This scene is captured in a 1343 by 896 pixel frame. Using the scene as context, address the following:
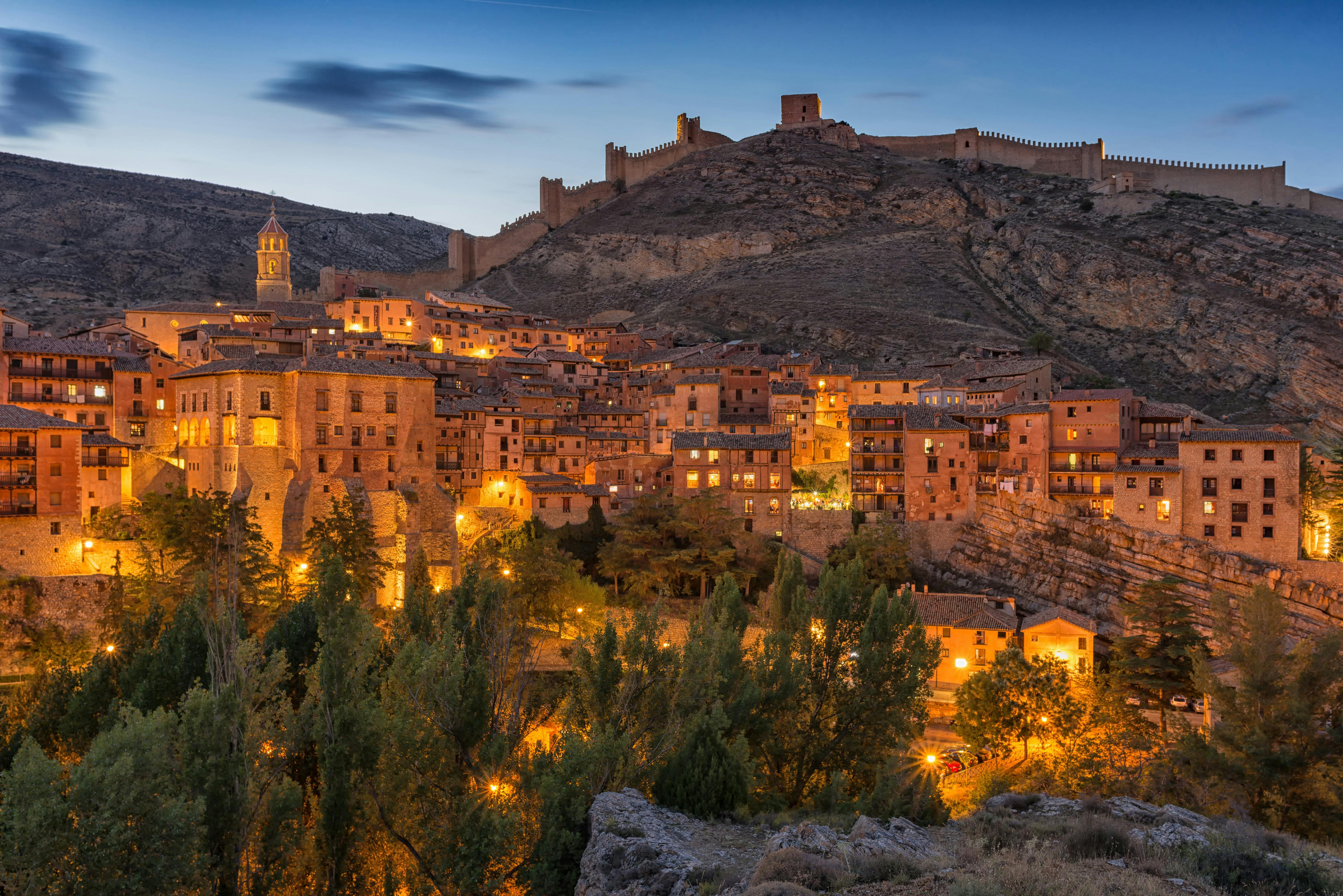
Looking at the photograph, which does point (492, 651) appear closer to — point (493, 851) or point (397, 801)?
point (397, 801)

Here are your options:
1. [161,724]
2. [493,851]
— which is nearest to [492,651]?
[493,851]

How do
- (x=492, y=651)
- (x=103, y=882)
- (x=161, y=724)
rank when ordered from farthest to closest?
(x=492, y=651) < (x=161, y=724) < (x=103, y=882)

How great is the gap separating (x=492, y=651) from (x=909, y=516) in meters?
30.8

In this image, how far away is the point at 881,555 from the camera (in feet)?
134

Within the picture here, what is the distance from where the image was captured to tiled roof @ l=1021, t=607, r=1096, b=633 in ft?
117

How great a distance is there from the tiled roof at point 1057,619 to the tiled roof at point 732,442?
12979mm

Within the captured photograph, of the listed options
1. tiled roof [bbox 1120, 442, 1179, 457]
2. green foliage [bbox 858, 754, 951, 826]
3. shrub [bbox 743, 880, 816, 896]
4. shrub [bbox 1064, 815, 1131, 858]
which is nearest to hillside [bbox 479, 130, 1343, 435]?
tiled roof [bbox 1120, 442, 1179, 457]

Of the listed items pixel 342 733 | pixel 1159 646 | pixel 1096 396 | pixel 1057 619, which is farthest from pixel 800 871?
pixel 1096 396

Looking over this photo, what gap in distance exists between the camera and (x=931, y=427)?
4381 cm

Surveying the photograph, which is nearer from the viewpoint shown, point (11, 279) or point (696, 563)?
point (696, 563)

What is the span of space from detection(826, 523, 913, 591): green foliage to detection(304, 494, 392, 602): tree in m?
19.0

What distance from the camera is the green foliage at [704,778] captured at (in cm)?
1486

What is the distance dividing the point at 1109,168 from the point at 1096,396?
213ft

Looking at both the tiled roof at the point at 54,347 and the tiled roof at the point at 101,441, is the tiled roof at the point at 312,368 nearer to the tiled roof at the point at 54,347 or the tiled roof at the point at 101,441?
the tiled roof at the point at 54,347
